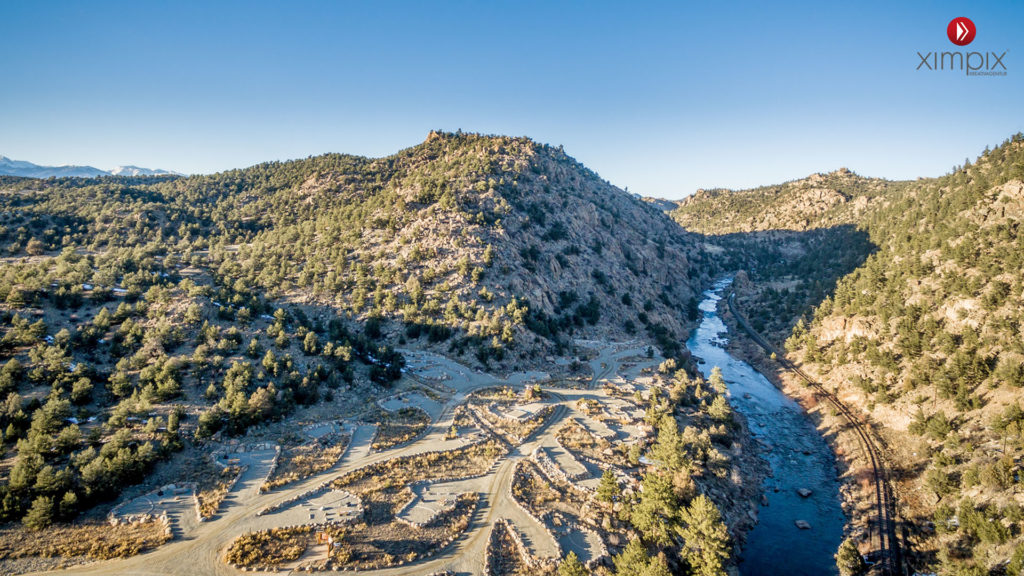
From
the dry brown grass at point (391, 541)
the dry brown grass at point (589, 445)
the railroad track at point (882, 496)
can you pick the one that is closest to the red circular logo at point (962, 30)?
the railroad track at point (882, 496)

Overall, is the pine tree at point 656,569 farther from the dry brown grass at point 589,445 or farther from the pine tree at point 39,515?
the pine tree at point 39,515

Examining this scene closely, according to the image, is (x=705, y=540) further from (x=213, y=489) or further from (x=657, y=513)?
(x=213, y=489)

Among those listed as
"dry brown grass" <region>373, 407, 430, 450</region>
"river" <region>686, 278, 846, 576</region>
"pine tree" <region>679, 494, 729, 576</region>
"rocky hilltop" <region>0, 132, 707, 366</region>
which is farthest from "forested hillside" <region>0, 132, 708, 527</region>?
"pine tree" <region>679, 494, 729, 576</region>

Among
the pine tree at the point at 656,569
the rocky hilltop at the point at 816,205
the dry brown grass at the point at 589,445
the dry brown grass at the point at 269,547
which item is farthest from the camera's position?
the rocky hilltop at the point at 816,205

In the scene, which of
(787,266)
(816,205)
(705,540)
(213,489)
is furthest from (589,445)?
(816,205)

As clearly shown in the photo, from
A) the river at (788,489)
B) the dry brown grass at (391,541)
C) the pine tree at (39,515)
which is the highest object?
the pine tree at (39,515)

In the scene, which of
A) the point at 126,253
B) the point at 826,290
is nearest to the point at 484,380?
the point at 126,253
